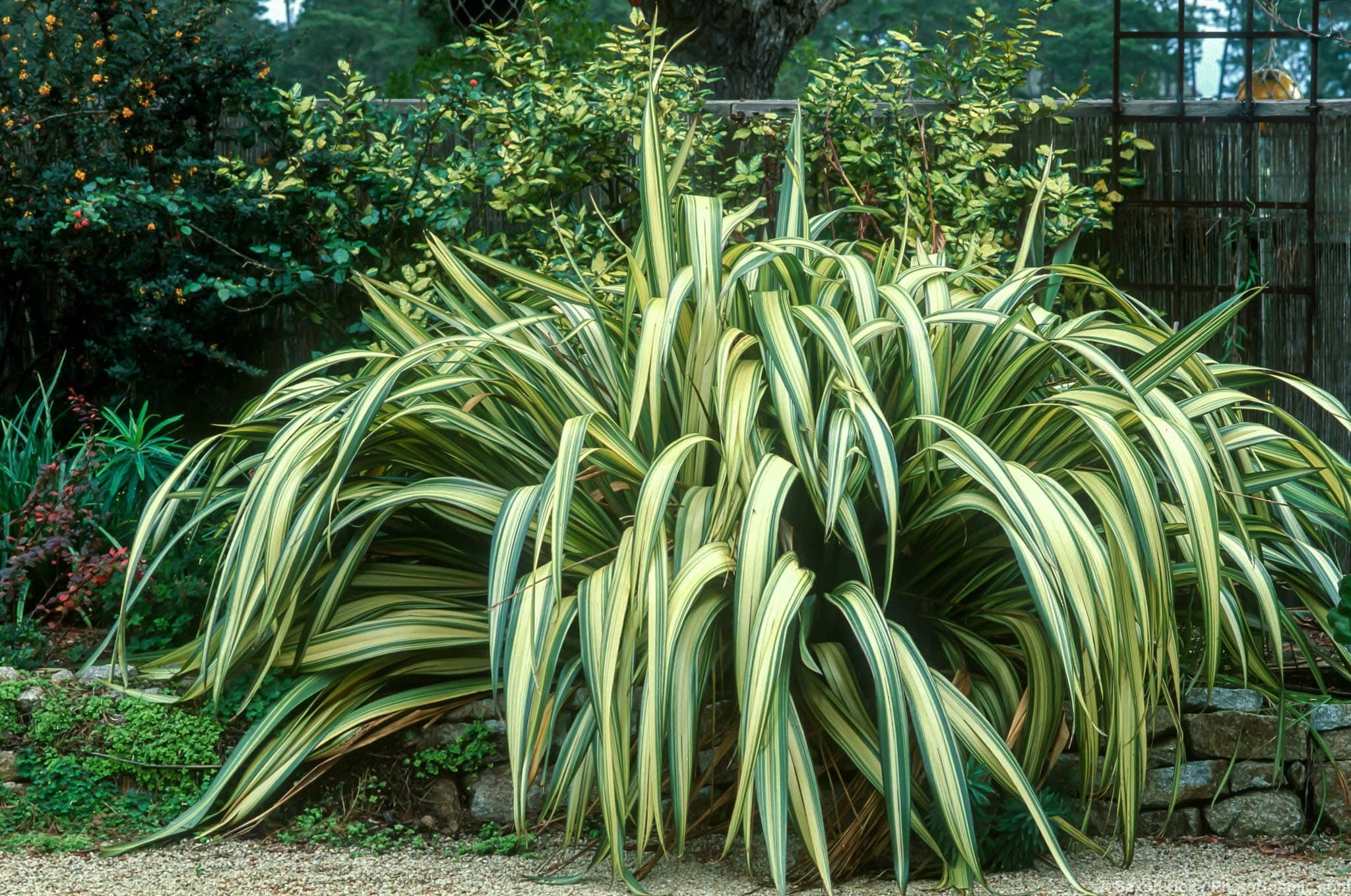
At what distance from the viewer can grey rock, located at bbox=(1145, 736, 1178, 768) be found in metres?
2.83

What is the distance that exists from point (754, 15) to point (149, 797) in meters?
4.42

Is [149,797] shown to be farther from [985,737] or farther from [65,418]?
[65,418]

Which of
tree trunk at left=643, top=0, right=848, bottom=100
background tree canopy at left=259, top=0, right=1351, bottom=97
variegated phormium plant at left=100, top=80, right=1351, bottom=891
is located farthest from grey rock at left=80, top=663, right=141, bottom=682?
background tree canopy at left=259, top=0, right=1351, bottom=97

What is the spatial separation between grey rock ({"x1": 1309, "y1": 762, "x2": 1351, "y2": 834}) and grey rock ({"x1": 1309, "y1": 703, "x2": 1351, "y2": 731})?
0.07 metres

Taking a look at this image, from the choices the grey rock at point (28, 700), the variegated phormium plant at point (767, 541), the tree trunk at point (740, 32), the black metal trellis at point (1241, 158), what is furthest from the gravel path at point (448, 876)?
the tree trunk at point (740, 32)

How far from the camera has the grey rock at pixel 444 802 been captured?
281 cm

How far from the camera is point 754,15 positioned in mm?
6047

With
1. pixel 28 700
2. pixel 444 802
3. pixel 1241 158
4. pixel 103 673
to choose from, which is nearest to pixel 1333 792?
pixel 444 802

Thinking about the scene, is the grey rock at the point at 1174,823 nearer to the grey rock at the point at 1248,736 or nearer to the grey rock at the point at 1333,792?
the grey rock at the point at 1248,736

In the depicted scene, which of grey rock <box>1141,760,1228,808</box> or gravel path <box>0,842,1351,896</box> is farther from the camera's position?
grey rock <box>1141,760,1228,808</box>

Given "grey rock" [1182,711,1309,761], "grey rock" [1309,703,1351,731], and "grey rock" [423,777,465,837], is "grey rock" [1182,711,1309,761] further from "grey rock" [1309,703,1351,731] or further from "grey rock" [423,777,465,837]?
"grey rock" [423,777,465,837]

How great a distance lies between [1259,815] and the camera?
2.83 m

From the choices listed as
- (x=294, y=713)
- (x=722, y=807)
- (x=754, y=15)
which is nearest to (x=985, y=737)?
(x=722, y=807)

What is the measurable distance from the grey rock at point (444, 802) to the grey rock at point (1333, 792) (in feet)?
5.79
